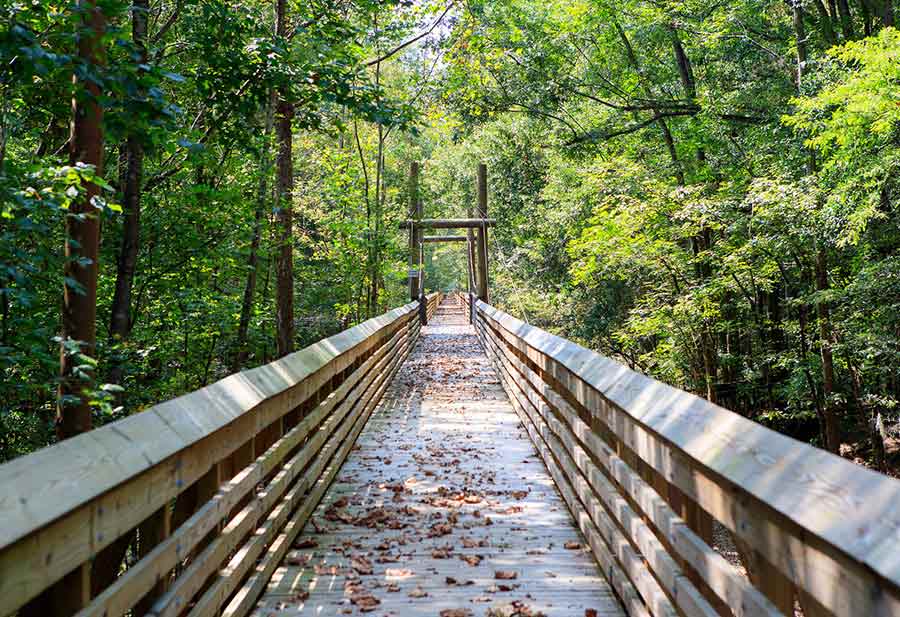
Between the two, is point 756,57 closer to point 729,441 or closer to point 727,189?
point 727,189

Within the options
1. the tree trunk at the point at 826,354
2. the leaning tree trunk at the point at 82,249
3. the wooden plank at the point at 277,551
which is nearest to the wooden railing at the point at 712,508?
the wooden plank at the point at 277,551

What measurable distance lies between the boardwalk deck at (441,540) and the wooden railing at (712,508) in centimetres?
27

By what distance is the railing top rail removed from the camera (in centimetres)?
153

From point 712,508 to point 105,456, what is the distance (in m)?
1.73

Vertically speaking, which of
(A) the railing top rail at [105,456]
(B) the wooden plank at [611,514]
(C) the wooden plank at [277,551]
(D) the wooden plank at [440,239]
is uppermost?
(D) the wooden plank at [440,239]

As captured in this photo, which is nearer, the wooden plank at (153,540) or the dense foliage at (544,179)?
the wooden plank at (153,540)

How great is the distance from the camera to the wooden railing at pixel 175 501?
1.61 m

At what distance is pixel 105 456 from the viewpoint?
6.39 feet

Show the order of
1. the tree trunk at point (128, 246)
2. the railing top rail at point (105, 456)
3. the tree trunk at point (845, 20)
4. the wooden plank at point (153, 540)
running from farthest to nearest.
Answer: the tree trunk at point (845, 20) < the tree trunk at point (128, 246) < the wooden plank at point (153, 540) < the railing top rail at point (105, 456)

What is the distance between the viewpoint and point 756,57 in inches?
537

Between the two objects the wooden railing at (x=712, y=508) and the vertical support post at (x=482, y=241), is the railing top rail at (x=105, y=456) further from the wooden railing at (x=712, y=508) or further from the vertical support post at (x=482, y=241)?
the vertical support post at (x=482, y=241)

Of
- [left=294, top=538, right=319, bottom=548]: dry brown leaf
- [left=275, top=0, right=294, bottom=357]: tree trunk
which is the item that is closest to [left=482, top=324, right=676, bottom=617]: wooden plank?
[left=294, top=538, right=319, bottom=548]: dry brown leaf

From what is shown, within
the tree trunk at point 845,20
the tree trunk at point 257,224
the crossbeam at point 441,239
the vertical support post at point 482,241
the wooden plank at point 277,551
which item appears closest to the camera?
the wooden plank at point 277,551

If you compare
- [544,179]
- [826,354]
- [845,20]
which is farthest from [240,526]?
[544,179]
